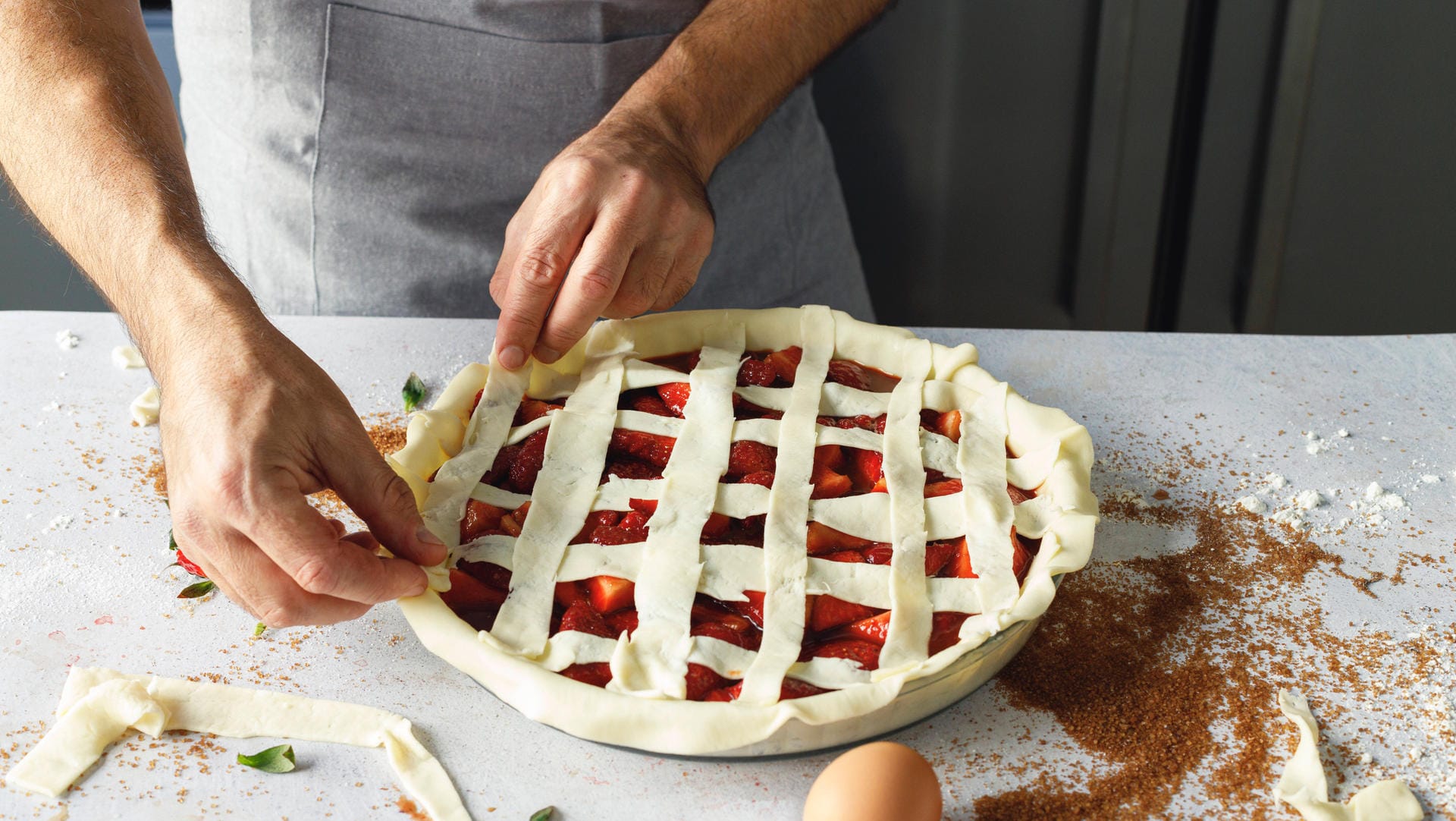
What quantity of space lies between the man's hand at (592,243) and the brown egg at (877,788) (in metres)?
0.63

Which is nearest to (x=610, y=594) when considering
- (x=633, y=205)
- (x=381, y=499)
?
(x=381, y=499)

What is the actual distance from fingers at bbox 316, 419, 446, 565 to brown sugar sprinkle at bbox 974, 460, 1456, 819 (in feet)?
1.92

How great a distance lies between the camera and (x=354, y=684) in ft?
3.79

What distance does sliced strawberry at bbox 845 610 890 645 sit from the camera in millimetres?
1102

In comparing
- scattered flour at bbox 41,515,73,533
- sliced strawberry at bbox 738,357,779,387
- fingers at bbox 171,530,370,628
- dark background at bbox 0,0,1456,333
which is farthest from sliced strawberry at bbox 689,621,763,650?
dark background at bbox 0,0,1456,333

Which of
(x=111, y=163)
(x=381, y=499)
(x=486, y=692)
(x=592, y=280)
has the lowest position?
(x=486, y=692)

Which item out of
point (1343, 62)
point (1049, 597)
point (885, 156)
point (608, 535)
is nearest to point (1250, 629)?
point (1049, 597)

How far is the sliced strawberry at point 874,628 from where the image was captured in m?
1.10

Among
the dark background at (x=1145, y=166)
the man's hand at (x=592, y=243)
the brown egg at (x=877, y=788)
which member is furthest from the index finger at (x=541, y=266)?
the dark background at (x=1145, y=166)

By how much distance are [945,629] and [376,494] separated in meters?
0.57

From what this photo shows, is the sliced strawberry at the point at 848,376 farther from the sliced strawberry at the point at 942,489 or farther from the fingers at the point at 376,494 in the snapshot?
the fingers at the point at 376,494

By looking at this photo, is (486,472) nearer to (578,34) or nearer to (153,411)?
(153,411)

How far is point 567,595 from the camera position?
115 cm

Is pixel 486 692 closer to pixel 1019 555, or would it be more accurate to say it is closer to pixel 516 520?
pixel 516 520
